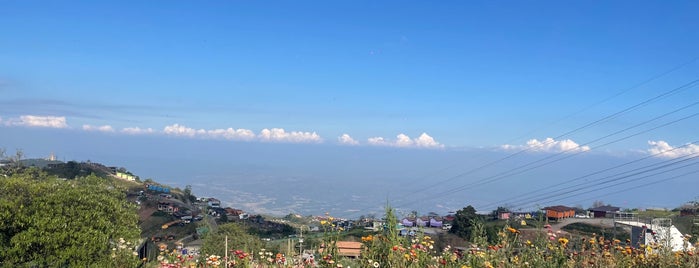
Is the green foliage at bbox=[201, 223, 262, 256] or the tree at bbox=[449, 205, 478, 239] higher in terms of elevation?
the tree at bbox=[449, 205, 478, 239]

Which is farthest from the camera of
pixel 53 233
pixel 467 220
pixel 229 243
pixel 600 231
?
pixel 229 243

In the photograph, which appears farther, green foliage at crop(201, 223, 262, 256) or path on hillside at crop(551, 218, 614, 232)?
green foliage at crop(201, 223, 262, 256)

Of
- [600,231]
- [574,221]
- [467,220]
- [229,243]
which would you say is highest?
[467,220]

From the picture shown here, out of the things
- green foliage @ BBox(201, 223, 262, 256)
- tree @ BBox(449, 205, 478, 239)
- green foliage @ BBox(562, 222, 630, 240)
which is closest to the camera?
tree @ BBox(449, 205, 478, 239)

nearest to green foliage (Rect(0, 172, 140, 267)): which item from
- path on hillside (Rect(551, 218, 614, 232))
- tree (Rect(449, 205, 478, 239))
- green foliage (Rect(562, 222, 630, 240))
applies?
tree (Rect(449, 205, 478, 239))

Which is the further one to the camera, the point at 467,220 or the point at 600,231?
the point at 600,231

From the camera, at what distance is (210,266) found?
16.2 feet

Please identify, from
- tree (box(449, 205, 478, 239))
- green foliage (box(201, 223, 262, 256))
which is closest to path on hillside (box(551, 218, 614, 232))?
tree (box(449, 205, 478, 239))

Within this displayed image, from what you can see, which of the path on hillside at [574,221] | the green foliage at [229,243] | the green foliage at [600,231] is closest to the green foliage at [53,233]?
the green foliage at [229,243]

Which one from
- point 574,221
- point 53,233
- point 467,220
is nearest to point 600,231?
point 467,220

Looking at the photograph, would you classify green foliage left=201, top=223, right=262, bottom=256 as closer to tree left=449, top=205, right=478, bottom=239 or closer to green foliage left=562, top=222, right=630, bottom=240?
tree left=449, top=205, right=478, bottom=239

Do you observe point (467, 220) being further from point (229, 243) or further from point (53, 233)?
point (229, 243)

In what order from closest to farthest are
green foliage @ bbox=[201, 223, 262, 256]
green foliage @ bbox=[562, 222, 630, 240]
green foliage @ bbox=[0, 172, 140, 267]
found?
green foliage @ bbox=[562, 222, 630, 240] < green foliage @ bbox=[201, 223, 262, 256] < green foliage @ bbox=[0, 172, 140, 267]

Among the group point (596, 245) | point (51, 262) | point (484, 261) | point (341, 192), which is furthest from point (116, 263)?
point (341, 192)
